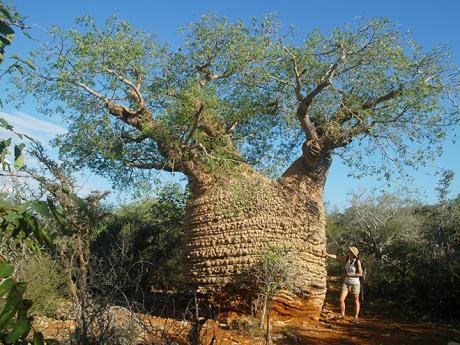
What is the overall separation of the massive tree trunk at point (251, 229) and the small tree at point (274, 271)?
0.17 meters

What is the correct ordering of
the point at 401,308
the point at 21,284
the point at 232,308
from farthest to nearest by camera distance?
the point at 401,308 < the point at 232,308 < the point at 21,284

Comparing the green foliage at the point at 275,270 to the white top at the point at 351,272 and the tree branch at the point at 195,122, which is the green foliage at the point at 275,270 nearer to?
the white top at the point at 351,272

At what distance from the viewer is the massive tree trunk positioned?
22.9 feet

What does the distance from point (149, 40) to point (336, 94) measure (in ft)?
10.4

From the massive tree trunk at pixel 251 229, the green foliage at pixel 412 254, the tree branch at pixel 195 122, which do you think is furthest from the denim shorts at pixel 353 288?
the tree branch at pixel 195 122

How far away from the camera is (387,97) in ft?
23.6

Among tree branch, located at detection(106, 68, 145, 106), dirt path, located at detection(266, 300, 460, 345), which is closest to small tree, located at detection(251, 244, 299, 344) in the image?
dirt path, located at detection(266, 300, 460, 345)

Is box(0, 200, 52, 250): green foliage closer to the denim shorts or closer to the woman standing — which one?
the woman standing

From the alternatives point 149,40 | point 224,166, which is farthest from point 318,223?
point 149,40

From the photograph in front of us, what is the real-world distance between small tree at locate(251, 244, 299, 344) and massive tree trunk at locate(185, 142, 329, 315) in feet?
0.54

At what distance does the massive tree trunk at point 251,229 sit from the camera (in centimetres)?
697

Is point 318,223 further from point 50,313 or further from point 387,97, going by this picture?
point 50,313

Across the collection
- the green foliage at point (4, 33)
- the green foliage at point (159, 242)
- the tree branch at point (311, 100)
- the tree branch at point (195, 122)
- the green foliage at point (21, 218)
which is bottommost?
the green foliage at point (21, 218)

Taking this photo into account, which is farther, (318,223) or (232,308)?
(318,223)
